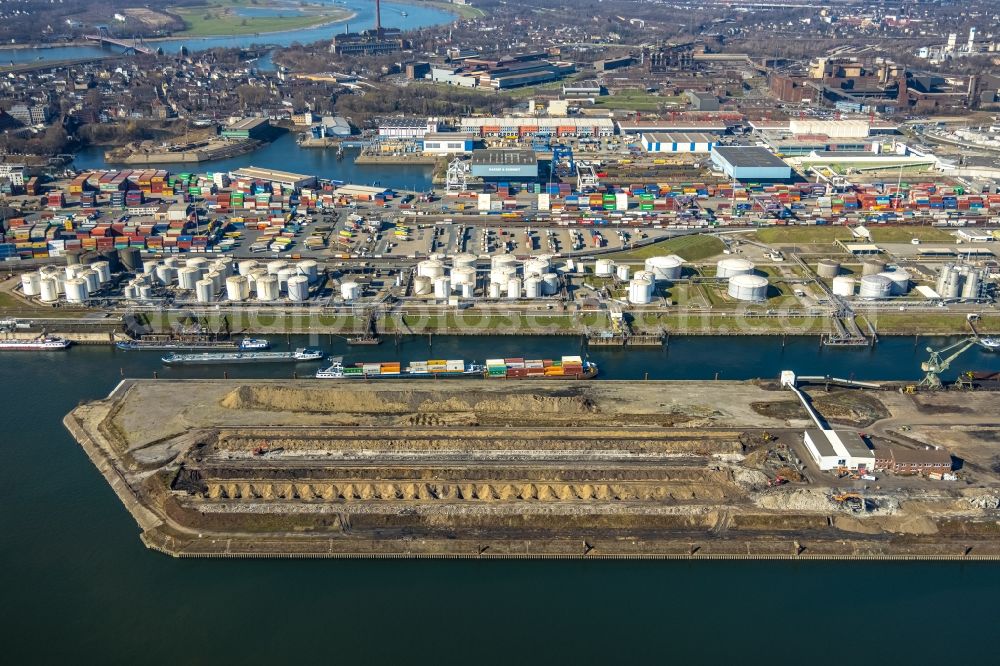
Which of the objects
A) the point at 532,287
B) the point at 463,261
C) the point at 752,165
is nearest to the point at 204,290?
the point at 463,261

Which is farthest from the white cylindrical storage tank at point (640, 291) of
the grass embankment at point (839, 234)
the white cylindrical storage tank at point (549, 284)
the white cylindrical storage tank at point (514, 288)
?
the grass embankment at point (839, 234)

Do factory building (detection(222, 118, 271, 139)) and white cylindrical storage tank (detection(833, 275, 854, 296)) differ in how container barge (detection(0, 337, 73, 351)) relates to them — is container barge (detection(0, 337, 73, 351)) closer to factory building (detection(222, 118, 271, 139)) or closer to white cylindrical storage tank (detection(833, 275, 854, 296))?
white cylindrical storage tank (detection(833, 275, 854, 296))

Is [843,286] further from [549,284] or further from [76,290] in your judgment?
[76,290]

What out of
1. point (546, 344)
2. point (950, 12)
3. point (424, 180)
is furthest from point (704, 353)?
point (950, 12)

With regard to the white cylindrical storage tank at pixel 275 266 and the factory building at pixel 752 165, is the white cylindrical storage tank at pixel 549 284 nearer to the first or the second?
the white cylindrical storage tank at pixel 275 266

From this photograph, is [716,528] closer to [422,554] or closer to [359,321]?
[422,554]
